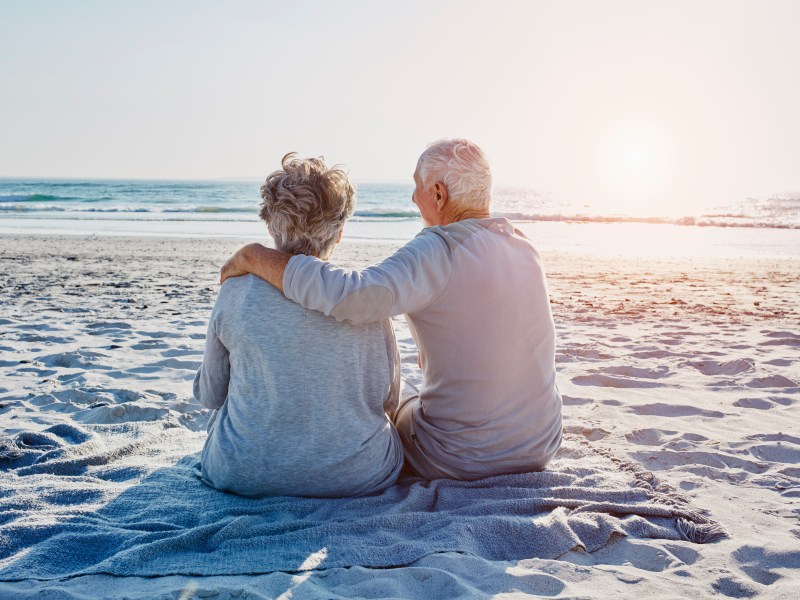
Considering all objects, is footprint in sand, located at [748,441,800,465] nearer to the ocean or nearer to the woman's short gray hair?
the woman's short gray hair

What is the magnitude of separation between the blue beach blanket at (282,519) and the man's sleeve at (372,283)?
733 millimetres

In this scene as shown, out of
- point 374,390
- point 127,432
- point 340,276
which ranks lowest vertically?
point 127,432

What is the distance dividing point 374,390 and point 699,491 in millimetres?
1458

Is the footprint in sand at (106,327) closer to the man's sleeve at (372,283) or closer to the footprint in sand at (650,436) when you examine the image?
the man's sleeve at (372,283)

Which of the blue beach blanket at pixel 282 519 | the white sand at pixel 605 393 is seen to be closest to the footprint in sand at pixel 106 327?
the white sand at pixel 605 393

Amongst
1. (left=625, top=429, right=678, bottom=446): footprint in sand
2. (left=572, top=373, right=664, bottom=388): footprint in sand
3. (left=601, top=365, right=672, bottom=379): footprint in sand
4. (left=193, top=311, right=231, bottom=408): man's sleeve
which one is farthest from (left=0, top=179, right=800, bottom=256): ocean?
(left=193, top=311, right=231, bottom=408): man's sleeve

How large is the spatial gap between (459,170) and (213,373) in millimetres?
1157

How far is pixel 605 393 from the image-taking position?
4.45 meters

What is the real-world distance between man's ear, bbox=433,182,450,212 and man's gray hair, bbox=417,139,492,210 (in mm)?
13

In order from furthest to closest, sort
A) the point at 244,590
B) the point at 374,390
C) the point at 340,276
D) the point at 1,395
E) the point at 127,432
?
1. the point at 1,395
2. the point at 127,432
3. the point at 374,390
4. the point at 340,276
5. the point at 244,590

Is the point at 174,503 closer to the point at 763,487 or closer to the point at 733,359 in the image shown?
the point at 763,487

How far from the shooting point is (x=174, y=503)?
2658mm

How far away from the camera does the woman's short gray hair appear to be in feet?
7.99

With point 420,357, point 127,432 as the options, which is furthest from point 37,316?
point 420,357
